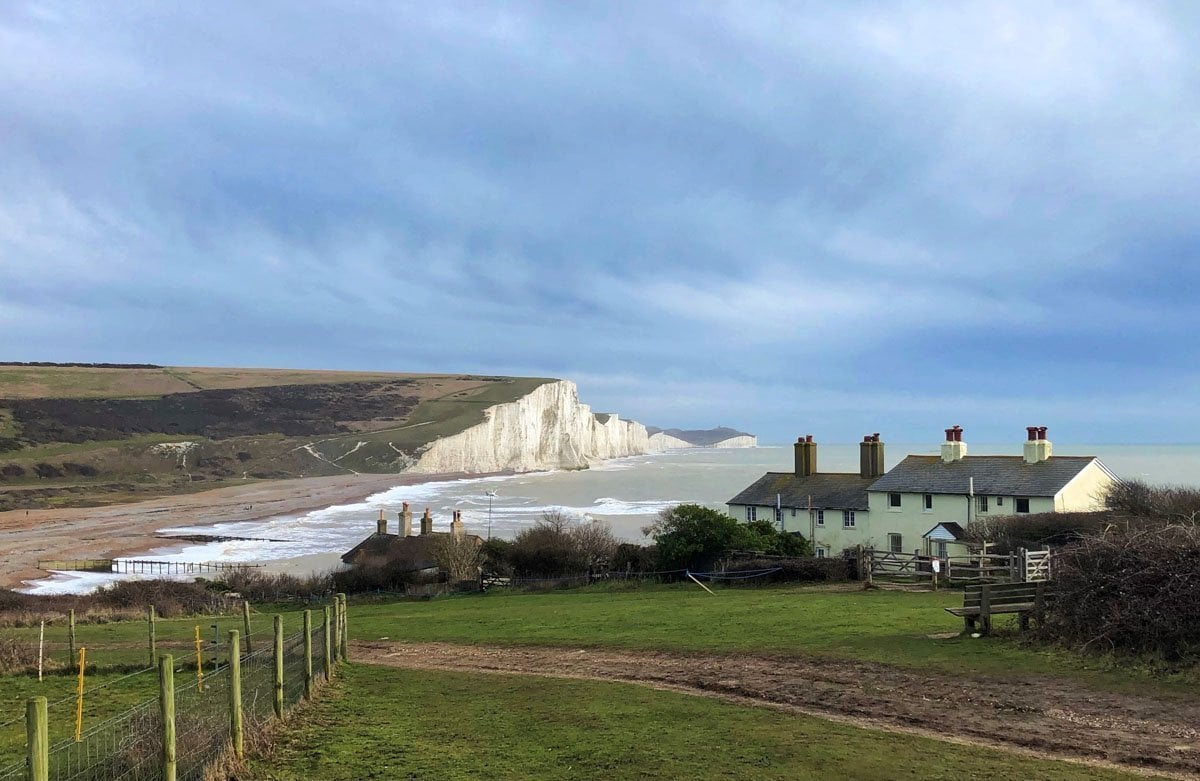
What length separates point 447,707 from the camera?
1327 cm

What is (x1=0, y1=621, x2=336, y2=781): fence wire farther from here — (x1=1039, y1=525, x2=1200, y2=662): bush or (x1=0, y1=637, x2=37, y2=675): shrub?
(x1=1039, y1=525, x2=1200, y2=662): bush

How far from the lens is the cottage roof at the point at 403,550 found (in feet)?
137

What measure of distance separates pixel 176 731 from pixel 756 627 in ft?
45.0

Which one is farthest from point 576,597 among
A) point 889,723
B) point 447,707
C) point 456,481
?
point 456,481

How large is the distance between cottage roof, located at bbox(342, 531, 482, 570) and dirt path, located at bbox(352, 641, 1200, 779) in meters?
24.8

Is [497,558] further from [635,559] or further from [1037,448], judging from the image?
[1037,448]

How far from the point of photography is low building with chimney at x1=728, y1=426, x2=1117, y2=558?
1454 inches

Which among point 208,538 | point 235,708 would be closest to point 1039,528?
point 235,708

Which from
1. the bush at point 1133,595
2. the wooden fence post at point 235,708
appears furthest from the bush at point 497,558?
the wooden fence post at point 235,708

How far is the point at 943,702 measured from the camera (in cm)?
1207

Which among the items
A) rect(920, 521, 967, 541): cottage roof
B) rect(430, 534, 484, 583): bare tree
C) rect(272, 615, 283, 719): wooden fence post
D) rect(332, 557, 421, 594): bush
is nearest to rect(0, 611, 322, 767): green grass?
rect(272, 615, 283, 719): wooden fence post

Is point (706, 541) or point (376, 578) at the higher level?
point (706, 541)

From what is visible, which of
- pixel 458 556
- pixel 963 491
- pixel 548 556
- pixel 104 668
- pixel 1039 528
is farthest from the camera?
pixel 548 556

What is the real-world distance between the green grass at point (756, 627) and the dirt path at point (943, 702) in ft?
2.85
